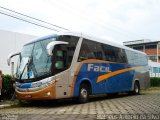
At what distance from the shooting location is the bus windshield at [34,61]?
15281 millimetres

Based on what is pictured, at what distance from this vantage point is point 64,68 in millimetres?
15891

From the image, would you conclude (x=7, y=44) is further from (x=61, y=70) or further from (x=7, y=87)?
(x=61, y=70)

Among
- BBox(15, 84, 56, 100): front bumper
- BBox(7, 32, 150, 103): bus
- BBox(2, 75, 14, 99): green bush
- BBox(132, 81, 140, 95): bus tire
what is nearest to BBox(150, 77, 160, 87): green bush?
BBox(132, 81, 140, 95): bus tire

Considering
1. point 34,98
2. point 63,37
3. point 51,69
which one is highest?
point 63,37

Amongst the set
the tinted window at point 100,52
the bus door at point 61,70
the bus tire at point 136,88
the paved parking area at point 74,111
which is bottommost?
the paved parking area at point 74,111

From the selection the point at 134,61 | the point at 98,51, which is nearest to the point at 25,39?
the point at 134,61

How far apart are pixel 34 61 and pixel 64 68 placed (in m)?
1.46

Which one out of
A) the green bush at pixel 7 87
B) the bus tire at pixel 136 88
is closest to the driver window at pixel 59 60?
the green bush at pixel 7 87

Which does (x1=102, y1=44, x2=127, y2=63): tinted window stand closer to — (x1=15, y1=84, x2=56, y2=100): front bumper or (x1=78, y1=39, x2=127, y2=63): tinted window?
(x1=78, y1=39, x2=127, y2=63): tinted window

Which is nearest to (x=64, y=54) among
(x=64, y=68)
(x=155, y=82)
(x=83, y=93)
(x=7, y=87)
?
(x=64, y=68)

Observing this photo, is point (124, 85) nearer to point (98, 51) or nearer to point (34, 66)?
point (98, 51)

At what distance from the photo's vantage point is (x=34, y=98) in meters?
15.3

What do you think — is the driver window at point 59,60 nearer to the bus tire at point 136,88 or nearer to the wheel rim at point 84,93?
the wheel rim at point 84,93

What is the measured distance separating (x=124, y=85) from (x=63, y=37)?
873 centimetres
